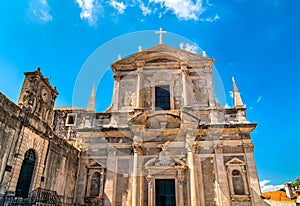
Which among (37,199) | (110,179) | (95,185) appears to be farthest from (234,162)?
(37,199)

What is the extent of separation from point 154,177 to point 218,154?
139 inches

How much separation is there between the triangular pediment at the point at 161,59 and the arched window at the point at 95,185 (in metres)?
6.76

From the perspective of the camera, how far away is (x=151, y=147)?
12430 millimetres

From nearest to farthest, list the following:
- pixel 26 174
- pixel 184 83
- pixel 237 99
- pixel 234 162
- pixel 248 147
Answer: pixel 26 174, pixel 234 162, pixel 248 147, pixel 237 99, pixel 184 83

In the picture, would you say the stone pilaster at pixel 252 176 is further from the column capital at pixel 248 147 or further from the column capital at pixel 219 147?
the column capital at pixel 219 147

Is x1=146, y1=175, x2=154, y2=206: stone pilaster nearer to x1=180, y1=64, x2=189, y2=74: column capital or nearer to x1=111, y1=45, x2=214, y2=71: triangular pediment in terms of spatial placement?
x1=180, y1=64, x2=189, y2=74: column capital

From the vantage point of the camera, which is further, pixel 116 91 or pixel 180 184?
pixel 116 91

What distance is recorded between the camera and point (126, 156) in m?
12.3

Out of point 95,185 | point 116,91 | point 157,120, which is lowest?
point 95,185

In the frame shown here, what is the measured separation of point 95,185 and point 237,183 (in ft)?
24.0

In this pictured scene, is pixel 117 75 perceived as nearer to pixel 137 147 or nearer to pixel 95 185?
pixel 137 147

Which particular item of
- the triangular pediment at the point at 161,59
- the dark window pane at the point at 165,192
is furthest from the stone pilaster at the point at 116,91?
the dark window pane at the point at 165,192

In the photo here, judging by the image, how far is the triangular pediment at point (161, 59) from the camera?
14.9m

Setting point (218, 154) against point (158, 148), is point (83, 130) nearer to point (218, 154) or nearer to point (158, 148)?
point (158, 148)
